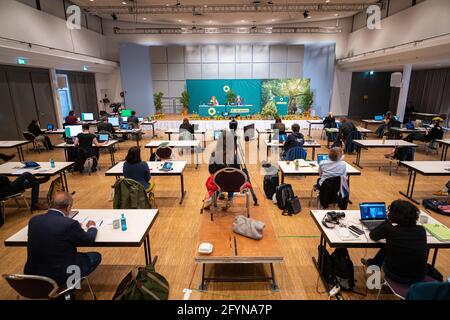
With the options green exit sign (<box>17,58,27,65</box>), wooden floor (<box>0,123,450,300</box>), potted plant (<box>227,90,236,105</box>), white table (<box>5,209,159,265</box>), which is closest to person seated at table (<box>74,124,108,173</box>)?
wooden floor (<box>0,123,450,300</box>)

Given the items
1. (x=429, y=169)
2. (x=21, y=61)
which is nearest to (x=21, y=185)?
(x=21, y=61)

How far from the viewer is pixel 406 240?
2.54 m

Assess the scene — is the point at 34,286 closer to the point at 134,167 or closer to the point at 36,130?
the point at 134,167

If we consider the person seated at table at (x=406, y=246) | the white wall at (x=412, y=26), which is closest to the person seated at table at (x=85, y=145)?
the person seated at table at (x=406, y=246)

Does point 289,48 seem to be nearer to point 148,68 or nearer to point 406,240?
point 148,68

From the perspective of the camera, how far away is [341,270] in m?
3.25

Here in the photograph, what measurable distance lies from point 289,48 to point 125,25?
10.7 metres

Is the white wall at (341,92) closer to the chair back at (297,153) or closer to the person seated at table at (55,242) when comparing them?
the chair back at (297,153)

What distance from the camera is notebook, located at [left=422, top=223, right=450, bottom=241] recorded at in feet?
9.82

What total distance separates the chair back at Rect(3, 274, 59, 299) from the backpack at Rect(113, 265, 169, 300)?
629 millimetres

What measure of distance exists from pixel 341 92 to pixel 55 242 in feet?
64.2

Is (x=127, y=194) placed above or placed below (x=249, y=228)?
above

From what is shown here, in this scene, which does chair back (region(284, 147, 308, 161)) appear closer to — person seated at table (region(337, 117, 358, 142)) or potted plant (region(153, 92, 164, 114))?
person seated at table (region(337, 117, 358, 142))
